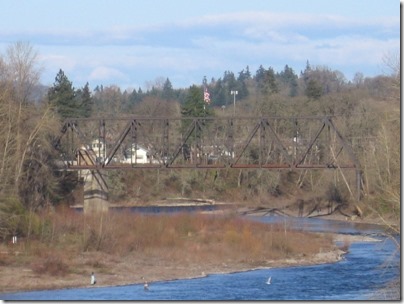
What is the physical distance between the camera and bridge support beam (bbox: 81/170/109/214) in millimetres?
84938

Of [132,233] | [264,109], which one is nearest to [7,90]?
[132,233]

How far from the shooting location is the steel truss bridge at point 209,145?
260 feet

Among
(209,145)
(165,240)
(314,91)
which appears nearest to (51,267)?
(165,240)

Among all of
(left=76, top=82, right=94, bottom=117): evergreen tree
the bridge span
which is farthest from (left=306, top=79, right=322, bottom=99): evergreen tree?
(left=76, top=82, right=94, bottom=117): evergreen tree

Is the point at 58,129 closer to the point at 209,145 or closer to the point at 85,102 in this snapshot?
the point at 209,145

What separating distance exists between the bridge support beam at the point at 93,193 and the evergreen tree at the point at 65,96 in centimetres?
2244

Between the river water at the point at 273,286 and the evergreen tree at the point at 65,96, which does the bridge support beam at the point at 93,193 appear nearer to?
the evergreen tree at the point at 65,96

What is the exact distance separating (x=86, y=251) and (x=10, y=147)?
35.6 feet

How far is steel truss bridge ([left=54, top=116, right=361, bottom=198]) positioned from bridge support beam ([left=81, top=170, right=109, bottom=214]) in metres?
1.37

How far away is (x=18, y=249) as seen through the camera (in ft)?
179

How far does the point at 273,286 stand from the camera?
4694cm

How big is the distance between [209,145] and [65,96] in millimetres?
19843

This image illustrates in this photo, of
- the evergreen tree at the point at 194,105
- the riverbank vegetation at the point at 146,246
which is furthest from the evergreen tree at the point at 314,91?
the riverbank vegetation at the point at 146,246

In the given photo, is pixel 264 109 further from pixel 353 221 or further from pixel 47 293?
pixel 47 293
